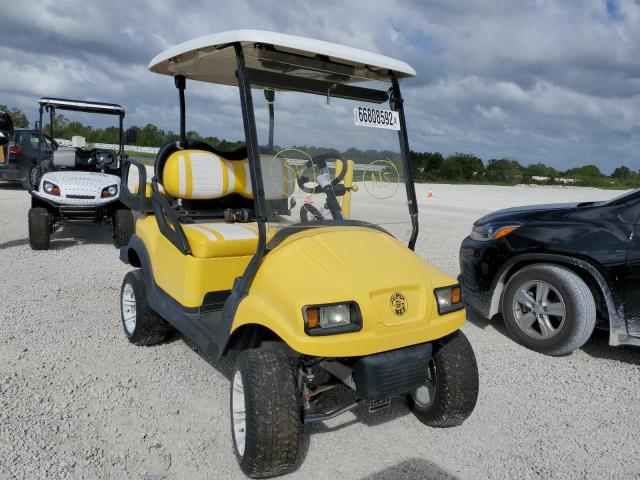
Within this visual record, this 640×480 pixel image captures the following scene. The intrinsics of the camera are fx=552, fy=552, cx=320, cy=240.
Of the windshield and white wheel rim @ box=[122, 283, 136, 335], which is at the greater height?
the windshield

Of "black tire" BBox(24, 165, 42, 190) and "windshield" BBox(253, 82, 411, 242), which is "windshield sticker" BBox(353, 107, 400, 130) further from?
"black tire" BBox(24, 165, 42, 190)

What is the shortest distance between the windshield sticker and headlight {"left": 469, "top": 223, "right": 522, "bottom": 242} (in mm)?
1749

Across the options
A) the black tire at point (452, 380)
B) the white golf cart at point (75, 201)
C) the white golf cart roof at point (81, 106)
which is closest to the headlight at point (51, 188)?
the white golf cart at point (75, 201)

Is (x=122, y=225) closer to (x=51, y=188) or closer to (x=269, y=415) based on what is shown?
(x=51, y=188)

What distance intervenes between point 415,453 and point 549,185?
2734cm

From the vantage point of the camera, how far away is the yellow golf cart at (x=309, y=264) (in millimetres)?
2391

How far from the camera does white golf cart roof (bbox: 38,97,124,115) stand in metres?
7.82

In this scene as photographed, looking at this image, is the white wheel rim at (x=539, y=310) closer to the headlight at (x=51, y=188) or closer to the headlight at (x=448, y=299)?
the headlight at (x=448, y=299)

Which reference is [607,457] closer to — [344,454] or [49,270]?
[344,454]

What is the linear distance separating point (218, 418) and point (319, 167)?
149 centimetres

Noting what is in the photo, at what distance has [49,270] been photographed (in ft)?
20.5

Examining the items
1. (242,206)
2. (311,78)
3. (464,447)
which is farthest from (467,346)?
(242,206)

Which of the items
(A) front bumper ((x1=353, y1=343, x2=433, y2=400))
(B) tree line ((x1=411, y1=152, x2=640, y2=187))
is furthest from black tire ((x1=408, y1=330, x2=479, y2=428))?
(B) tree line ((x1=411, y1=152, x2=640, y2=187))

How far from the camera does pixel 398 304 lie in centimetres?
248
